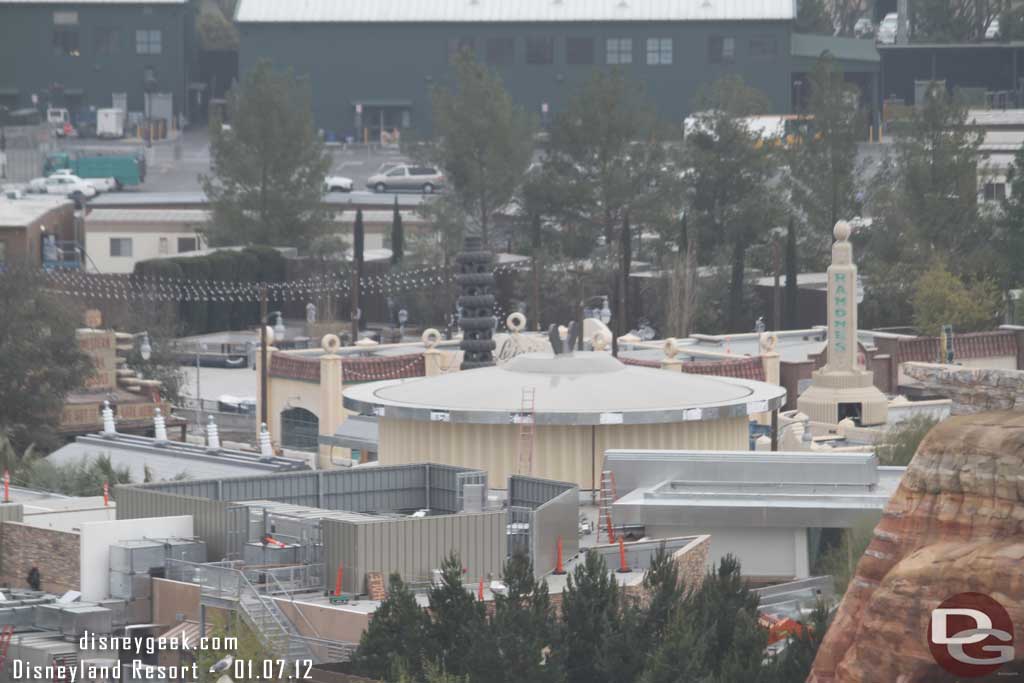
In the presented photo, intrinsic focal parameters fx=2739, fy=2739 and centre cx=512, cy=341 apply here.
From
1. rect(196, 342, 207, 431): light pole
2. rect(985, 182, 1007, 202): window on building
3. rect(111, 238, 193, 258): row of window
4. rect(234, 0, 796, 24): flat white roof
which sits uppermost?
rect(234, 0, 796, 24): flat white roof

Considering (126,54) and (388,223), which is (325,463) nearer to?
(388,223)

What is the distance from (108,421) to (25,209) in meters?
59.5

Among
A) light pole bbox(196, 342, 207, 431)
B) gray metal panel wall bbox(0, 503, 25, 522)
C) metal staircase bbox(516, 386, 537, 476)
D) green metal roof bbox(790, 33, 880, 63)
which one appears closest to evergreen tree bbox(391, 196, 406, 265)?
light pole bbox(196, 342, 207, 431)

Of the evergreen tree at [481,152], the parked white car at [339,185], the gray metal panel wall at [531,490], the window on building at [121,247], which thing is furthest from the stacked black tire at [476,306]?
the parked white car at [339,185]

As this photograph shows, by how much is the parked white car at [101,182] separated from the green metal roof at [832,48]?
41.7 meters

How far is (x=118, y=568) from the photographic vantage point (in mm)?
39594

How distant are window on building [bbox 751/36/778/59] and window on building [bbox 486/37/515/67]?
14.7 meters

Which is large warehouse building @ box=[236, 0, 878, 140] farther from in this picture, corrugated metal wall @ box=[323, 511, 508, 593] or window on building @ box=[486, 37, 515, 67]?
corrugated metal wall @ box=[323, 511, 508, 593]

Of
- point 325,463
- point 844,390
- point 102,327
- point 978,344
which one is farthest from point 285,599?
point 102,327

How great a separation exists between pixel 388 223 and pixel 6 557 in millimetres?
92630

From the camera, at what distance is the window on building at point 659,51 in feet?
541

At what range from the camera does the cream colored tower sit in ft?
241

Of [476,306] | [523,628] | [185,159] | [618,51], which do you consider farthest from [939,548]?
[185,159]

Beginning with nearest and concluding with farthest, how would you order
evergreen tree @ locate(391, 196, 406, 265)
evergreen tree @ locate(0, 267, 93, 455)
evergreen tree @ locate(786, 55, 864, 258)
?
evergreen tree @ locate(0, 267, 93, 455), evergreen tree @ locate(391, 196, 406, 265), evergreen tree @ locate(786, 55, 864, 258)
